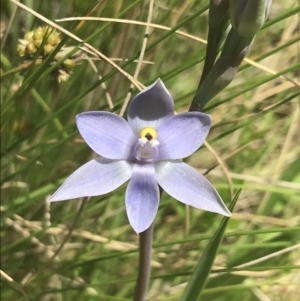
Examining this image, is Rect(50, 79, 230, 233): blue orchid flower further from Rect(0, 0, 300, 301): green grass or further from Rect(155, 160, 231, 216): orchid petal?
Rect(0, 0, 300, 301): green grass

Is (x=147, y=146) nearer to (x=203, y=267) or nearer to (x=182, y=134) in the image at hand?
(x=182, y=134)

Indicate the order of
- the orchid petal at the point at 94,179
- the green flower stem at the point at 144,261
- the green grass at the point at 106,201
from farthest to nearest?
the green grass at the point at 106,201 < the green flower stem at the point at 144,261 < the orchid petal at the point at 94,179

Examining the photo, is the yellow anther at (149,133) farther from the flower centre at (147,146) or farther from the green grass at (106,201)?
the green grass at (106,201)

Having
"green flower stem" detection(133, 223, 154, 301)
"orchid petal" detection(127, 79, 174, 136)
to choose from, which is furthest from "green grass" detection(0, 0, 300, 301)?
"orchid petal" detection(127, 79, 174, 136)

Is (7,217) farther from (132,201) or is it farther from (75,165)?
(132,201)

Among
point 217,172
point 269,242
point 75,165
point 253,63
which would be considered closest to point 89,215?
point 75,165

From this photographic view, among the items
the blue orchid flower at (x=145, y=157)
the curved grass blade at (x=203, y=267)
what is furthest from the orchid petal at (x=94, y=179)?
the curved grass blade at (x=203, y=267)
